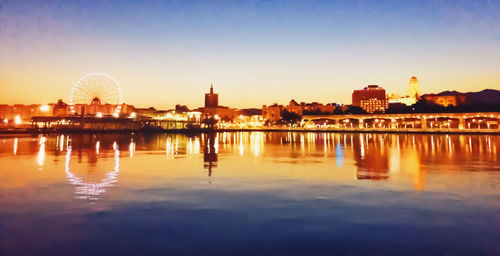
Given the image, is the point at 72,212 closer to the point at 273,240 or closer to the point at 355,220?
the point at 273,240

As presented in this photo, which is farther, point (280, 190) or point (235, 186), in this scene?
point (235, 186)

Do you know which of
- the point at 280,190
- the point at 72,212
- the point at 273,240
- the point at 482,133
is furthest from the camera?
the point at 482,133

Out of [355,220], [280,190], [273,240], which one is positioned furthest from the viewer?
[280,190]

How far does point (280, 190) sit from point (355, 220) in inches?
201

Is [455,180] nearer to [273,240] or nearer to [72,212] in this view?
[273,240]

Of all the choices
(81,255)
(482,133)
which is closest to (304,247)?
(81,255)

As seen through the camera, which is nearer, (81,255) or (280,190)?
(81,255)

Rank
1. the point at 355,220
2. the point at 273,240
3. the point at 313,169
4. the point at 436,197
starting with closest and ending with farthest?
the point at 273,240
the point at 355,220
the point at 436,197
the point at 313,169

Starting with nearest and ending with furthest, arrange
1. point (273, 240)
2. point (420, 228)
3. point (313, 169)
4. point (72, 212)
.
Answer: point (273, 240) < point (420, 228) < point (72, 212) < point (313, 169)

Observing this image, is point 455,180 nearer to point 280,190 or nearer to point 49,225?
point 280,190

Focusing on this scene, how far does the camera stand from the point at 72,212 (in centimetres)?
1116

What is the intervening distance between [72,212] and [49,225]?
1392 mm

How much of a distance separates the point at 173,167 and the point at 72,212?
1228 cm

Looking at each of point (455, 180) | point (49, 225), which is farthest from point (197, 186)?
point (455, 180)
